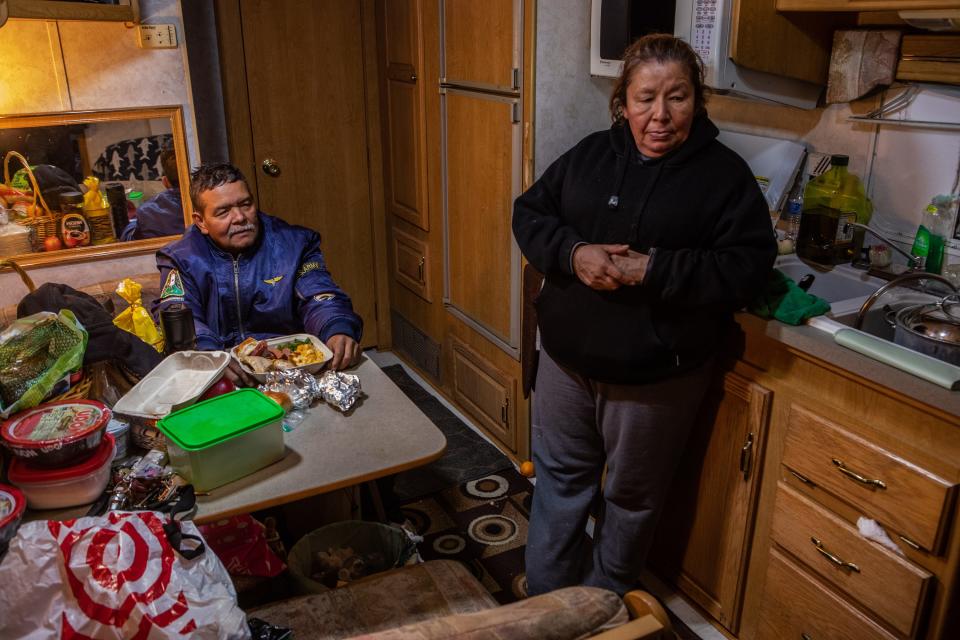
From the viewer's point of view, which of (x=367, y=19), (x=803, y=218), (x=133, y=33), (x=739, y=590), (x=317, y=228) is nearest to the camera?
(x=739, y=590)

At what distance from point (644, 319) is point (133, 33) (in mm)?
1981

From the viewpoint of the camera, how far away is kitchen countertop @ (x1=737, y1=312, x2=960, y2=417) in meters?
1.57

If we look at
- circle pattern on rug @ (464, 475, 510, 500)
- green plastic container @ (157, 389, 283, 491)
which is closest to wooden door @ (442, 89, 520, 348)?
circle pattern on rug @ (464, 475, 510, 500)

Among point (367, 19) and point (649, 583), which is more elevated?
point (367, 19)

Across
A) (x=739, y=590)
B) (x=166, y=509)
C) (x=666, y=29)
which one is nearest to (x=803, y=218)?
(x=666, y=29)

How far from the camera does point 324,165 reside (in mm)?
3719

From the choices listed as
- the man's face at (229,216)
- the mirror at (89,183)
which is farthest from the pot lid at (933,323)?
the mirror at (89,183)

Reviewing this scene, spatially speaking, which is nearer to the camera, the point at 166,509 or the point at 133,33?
the point at 166,509

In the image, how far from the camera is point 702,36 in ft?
7.25

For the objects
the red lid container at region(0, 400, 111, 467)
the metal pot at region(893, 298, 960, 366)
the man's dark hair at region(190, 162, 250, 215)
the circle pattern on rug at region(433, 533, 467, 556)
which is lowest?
the circle pattern on rug at region(433, 533, 467, 556)

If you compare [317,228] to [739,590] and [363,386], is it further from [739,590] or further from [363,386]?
[739,590]

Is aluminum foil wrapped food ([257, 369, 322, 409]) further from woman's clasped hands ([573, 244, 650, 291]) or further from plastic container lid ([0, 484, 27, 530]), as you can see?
woman's clasped hands ([573, 244, 650, 291])

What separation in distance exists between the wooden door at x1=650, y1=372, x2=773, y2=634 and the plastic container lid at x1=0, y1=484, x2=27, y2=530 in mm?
1541

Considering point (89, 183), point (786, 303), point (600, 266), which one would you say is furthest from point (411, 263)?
point (786, 303)
